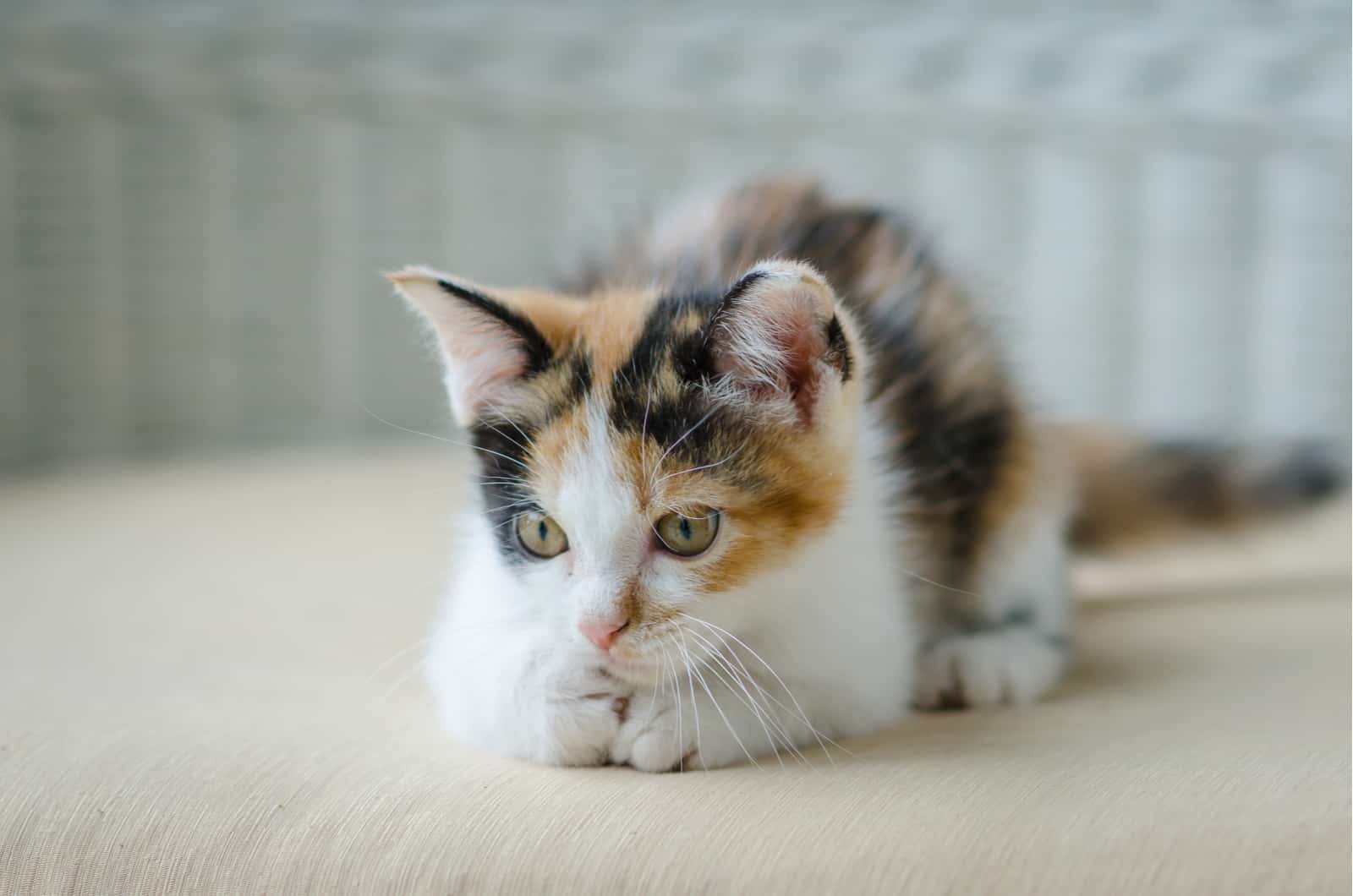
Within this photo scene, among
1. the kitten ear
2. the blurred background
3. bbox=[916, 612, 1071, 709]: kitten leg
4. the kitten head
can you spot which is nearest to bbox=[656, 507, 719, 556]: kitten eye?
the kitten head

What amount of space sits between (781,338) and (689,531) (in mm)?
161

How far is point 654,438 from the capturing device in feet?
3.19

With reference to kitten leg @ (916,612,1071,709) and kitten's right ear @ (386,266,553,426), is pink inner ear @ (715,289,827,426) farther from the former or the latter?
kitten leg @ (916,612,1071,709)

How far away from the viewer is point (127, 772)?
985mm

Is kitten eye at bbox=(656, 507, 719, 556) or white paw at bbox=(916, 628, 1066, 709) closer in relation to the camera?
kitten eye at bbox=(656, 507, 719, 556)

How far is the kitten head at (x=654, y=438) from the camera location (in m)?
0.95

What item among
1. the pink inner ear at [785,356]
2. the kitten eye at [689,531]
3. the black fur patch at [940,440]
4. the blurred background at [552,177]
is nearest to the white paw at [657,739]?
the kitten eye at [689,531]

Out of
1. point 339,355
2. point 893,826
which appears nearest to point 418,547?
point 339,355

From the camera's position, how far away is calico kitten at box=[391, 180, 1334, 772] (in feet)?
3.14

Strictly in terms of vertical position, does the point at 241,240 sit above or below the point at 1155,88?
below

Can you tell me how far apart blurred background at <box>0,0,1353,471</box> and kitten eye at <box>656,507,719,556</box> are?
1433 millimetres

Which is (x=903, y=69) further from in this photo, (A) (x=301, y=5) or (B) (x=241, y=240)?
(B) (x=241, y=240)

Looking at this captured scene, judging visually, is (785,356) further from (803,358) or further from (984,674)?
(984,674)

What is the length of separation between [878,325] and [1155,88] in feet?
4.09
